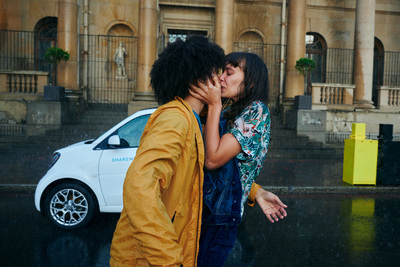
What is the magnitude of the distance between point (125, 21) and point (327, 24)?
10.5 meters

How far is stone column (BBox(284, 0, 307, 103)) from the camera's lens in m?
16.4

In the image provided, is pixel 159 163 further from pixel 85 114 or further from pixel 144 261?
pixel 85 114

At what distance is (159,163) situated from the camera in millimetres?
1479

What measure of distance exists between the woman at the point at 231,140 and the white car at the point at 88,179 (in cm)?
354

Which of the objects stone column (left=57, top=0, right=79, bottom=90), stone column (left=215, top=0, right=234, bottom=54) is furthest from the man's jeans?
stone column (left=57, top=0, right=79, bottom=90)

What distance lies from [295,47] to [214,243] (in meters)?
15.7

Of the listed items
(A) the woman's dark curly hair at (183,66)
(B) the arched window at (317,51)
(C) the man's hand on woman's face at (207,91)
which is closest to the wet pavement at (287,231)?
(C) the man's hand on woman's face at (207,91)

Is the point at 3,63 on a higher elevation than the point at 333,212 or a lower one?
higher

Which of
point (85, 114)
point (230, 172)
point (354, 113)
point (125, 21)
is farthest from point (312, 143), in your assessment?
point (230, 172)

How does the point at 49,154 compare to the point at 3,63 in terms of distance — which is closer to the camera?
the point at 49,154

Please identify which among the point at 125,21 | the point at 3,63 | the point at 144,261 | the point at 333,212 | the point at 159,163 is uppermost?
the point at 125,21

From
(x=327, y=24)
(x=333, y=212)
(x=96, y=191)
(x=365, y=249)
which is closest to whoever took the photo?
(x=365, y=249)

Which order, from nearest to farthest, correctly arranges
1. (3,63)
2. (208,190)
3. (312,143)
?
(208,190), (312,143), (3,63)

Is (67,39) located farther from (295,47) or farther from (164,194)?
(164,194)
